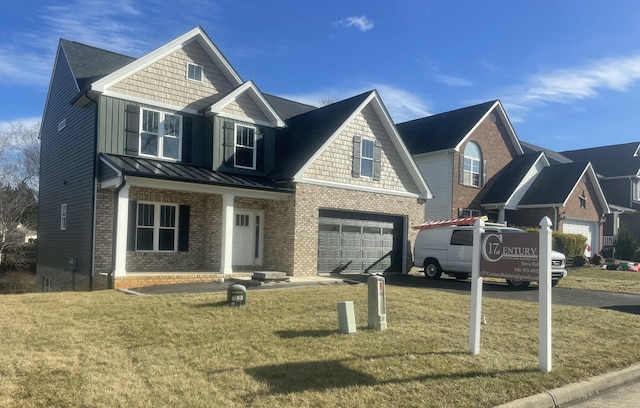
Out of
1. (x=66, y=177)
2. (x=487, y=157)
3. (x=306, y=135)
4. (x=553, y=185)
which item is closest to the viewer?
(x=66, y=177)

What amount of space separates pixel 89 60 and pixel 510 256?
55.3ft

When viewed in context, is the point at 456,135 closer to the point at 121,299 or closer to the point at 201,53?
the point at 201,53

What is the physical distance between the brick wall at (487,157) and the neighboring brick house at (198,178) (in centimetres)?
652

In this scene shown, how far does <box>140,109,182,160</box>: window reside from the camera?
16281 millimetres

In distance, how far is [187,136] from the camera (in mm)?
17266

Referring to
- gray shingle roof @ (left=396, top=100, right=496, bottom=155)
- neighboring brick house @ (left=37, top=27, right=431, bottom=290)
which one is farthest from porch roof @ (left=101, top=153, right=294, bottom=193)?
gray shingle roof @ (left=396, top=100, right=496, bottom=155)

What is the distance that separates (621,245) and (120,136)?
2922cm

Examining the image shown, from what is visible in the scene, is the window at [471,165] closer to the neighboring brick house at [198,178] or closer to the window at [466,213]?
the window at [466,213]

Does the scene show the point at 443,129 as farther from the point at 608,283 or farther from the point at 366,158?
the point at 608,283

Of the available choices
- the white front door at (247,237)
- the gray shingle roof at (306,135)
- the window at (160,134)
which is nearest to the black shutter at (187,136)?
the window at (160,134)

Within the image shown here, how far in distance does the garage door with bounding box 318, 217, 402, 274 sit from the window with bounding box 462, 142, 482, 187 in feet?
26.5

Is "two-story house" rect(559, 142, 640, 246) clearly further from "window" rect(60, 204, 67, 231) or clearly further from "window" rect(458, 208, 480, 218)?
"window" rect(60, 204, 67, 231)

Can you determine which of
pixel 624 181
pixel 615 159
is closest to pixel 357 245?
pixel 624 181

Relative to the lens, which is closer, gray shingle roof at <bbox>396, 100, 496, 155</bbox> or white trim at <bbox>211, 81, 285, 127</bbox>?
white trim at <bbox>211, 81, 285, 127</bbox>
